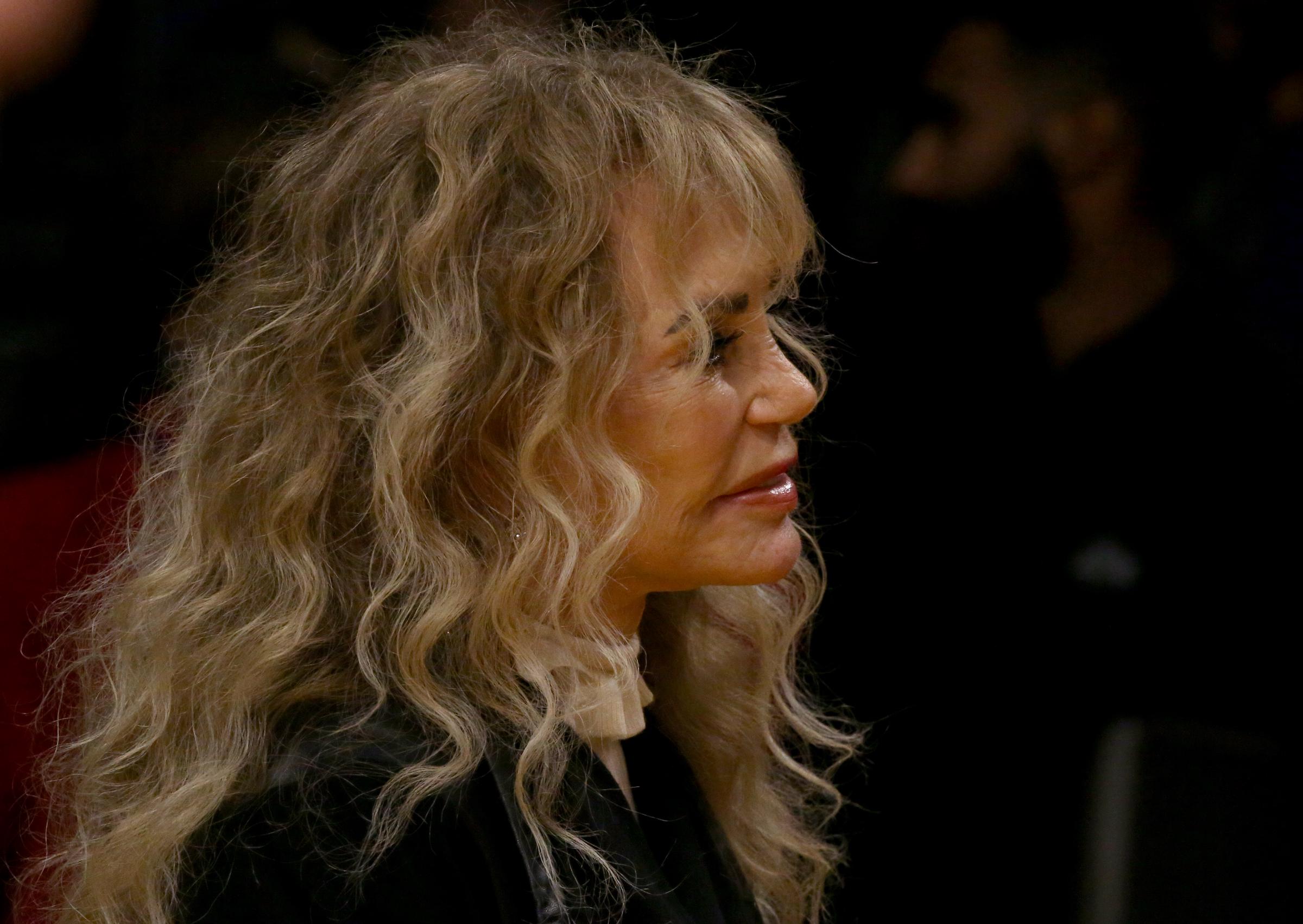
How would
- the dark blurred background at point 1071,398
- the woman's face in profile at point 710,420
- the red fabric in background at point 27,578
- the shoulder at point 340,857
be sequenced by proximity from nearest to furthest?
the shoulder at point 340,857 < the woman's face in profile at point 710,420 < the red fabric in background at point 27,578 < the dark blurred background at point 1071,398

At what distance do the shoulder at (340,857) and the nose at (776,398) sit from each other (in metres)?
0.37

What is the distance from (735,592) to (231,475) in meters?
0.53

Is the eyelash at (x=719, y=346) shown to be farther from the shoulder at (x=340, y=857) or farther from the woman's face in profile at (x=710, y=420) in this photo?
the shoulder at (x=340, y=857)

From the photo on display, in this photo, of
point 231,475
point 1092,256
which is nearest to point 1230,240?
point 1092,256

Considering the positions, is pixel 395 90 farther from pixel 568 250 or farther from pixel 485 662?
pixel 485 662

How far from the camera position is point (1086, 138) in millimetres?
1592

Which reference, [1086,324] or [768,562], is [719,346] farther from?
[1086,324]

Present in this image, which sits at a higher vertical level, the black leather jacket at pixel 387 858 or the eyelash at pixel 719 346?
the eyelash at pixel 719 346

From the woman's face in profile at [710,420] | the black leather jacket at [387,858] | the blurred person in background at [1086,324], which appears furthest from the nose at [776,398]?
the blurred person in background at [1086,324]

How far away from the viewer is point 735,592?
→ 141cm

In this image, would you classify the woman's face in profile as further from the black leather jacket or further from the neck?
the neck

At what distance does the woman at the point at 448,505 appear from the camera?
1032 mm

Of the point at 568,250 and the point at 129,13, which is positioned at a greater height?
the point at 129,13

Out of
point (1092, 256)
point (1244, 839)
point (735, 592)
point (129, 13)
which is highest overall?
point (129, 13)
